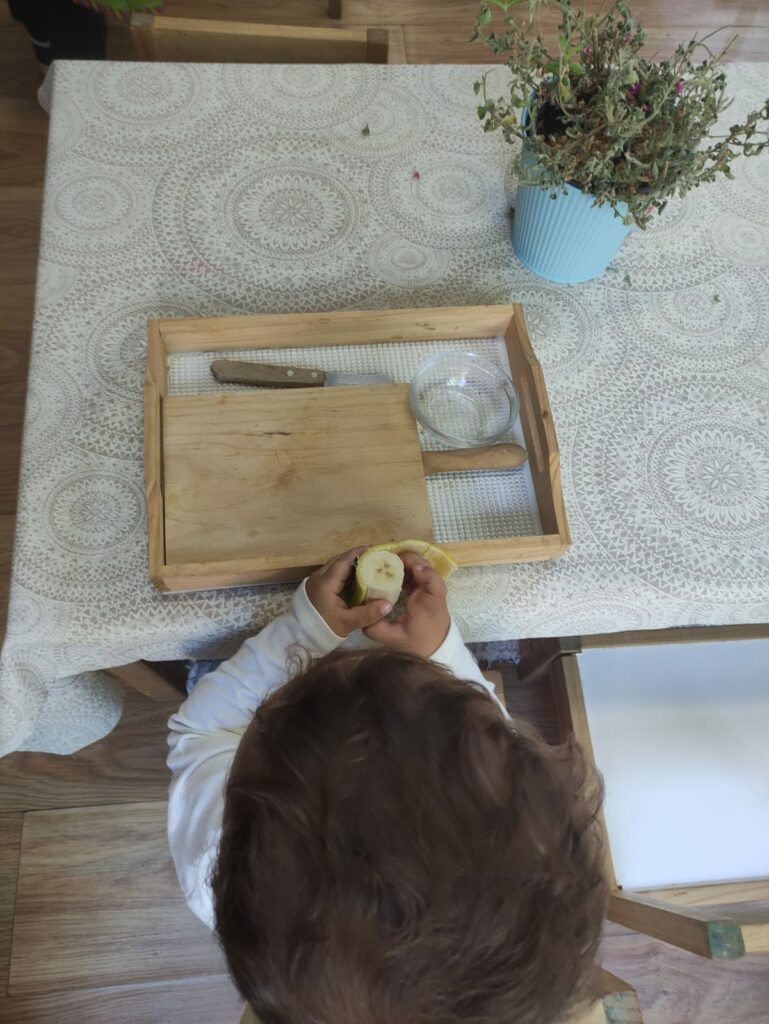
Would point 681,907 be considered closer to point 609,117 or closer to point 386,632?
point 386,632

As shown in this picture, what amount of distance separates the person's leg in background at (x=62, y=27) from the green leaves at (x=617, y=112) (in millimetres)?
1256

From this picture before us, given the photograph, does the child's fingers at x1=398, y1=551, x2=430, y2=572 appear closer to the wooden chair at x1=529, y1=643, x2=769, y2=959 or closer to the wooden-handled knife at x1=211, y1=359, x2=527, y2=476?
the wooden-handled knife at x1=211, y1=359, x2=527, y2=476

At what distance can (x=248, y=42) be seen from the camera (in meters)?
0.97

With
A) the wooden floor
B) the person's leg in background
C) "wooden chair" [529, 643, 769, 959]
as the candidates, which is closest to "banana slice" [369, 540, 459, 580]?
"wooden chair" [529, 643, 769, 959]

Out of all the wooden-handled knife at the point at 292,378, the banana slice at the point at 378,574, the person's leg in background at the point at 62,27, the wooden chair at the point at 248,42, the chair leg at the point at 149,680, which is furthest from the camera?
the person's leg in background at the point at 62,27

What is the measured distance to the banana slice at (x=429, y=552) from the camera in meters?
0.62

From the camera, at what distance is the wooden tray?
24.7 inches

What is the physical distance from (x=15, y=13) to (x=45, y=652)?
1.56 meters

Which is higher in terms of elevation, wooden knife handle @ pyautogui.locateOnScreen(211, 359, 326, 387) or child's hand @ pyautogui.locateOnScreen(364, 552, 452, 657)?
wooden knife handle @ pyautogui.locateOnScreen(211, 359, 326, 387)

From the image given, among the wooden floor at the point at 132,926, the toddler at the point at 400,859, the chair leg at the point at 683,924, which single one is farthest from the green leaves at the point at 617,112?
the wooden floor at the point at 132,926

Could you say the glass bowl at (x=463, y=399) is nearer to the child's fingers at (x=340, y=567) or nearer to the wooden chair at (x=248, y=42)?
the child's fingers at (x=340, y=567)

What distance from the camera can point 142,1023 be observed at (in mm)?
1053

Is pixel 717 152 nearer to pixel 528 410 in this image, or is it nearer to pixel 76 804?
pixel 528 410

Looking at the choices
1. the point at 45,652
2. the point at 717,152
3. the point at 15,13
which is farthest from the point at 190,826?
the point at 15,13
